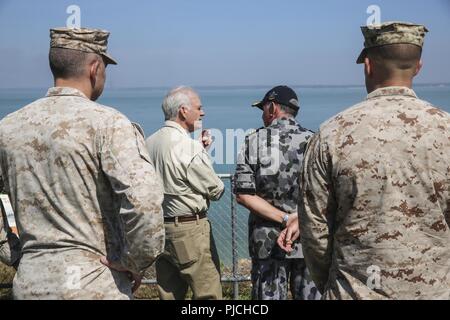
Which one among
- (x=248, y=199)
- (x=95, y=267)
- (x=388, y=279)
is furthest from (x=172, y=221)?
(x=388, y=279)

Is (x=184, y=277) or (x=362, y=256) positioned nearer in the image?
(x=362, y=256)

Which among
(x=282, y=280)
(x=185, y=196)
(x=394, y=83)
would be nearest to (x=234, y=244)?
(x=185, y=196)

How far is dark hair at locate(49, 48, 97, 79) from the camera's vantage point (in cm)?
321

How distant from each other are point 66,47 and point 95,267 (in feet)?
3.16

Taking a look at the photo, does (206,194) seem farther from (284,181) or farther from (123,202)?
(123,202)

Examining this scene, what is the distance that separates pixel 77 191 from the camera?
121 inches

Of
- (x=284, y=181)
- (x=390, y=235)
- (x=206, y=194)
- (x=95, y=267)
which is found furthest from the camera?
(x=206, y=194)

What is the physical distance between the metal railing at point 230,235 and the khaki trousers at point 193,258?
5.32 feet

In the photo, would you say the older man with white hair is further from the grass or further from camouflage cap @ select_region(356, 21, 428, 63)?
camouflage cap @ select_region(356, 21, 428, 63)

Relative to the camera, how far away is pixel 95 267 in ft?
10.2

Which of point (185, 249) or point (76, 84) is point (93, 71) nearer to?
point (76, 84)

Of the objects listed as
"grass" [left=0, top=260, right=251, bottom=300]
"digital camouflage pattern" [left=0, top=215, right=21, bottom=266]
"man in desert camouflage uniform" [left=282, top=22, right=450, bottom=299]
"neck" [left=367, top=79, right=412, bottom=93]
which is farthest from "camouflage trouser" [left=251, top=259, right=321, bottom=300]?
"grass" [left=0, top=260, right=251, bottom=300]

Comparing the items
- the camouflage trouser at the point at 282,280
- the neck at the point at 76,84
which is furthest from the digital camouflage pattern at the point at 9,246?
the camouflage trouser at the point at 282,280

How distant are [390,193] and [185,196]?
2.48m
